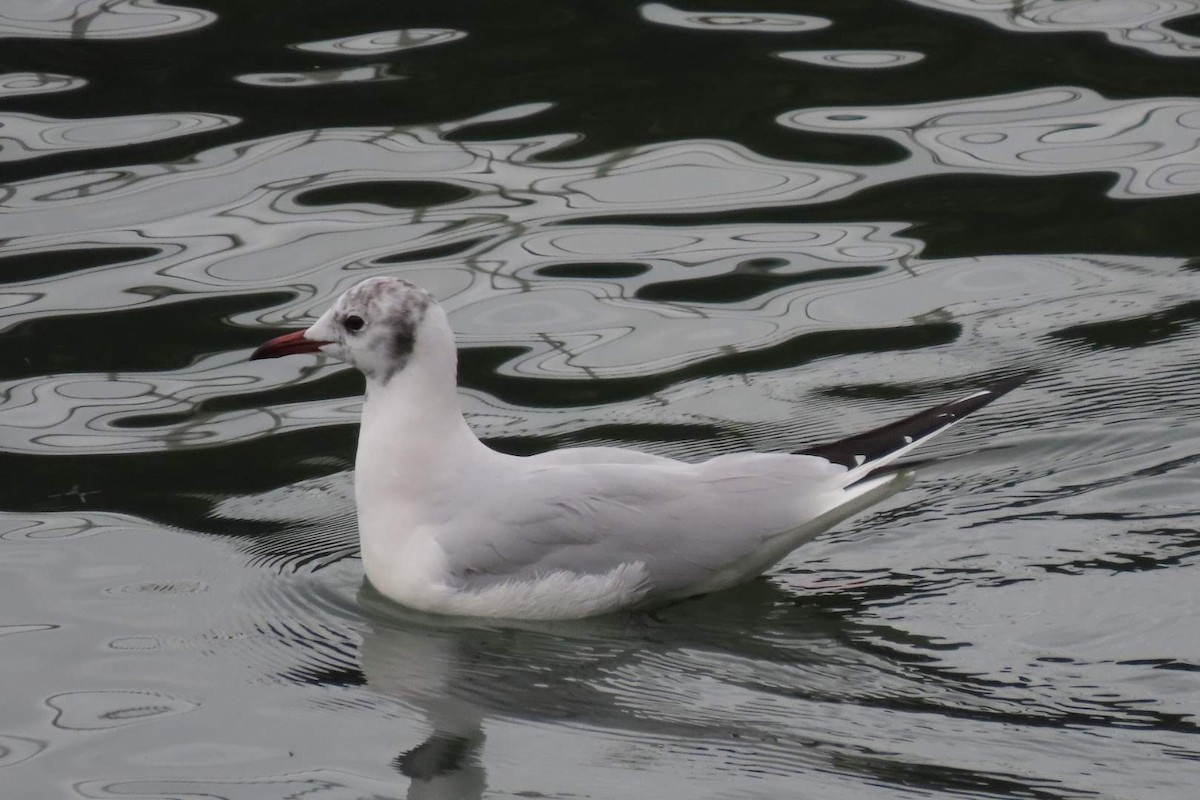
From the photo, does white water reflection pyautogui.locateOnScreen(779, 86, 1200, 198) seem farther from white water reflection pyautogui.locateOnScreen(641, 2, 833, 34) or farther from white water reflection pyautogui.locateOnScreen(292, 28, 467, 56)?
white water reflection pyautogui.locateOnScreen(292, 28, 467, 56)

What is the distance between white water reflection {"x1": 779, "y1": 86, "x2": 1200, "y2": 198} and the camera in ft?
30.3

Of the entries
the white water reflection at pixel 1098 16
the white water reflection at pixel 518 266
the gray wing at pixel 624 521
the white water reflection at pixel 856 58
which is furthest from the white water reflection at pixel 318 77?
the gray wing at pixel 624 521

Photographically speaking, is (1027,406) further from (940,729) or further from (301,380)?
(301,380)

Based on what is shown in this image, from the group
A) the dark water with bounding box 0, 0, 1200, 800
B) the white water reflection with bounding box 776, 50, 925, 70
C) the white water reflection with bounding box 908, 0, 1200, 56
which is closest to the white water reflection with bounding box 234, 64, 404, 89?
the dark water with bounding box 0, 0, 1200, 800

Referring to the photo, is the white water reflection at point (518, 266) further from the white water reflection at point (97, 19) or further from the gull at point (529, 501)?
the white water reflection at point (97, 19)

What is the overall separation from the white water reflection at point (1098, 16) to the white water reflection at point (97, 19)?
14.1ft

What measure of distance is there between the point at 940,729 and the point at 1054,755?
0.30 metres

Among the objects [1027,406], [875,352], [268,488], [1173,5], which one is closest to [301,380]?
[268,488]

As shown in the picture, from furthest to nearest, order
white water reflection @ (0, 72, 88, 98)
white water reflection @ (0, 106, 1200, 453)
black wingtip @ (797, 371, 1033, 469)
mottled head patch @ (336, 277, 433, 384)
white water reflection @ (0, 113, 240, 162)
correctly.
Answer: white water reflection @ (0, 72, 88, 98) → white water reflection @ (0, 113, 240, 162) → white water reflection @ (0, 106, 1200, 453) → black wingtip @ (797, 371, 1033, 469) → mottled head patch @ (336, 277, 433, 384)

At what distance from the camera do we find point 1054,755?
15.2 feet

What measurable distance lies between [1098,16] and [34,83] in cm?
601

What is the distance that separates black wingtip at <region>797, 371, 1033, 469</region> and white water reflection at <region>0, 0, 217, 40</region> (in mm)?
5997

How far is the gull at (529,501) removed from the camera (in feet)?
18.2

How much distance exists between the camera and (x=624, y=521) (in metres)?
5.58
